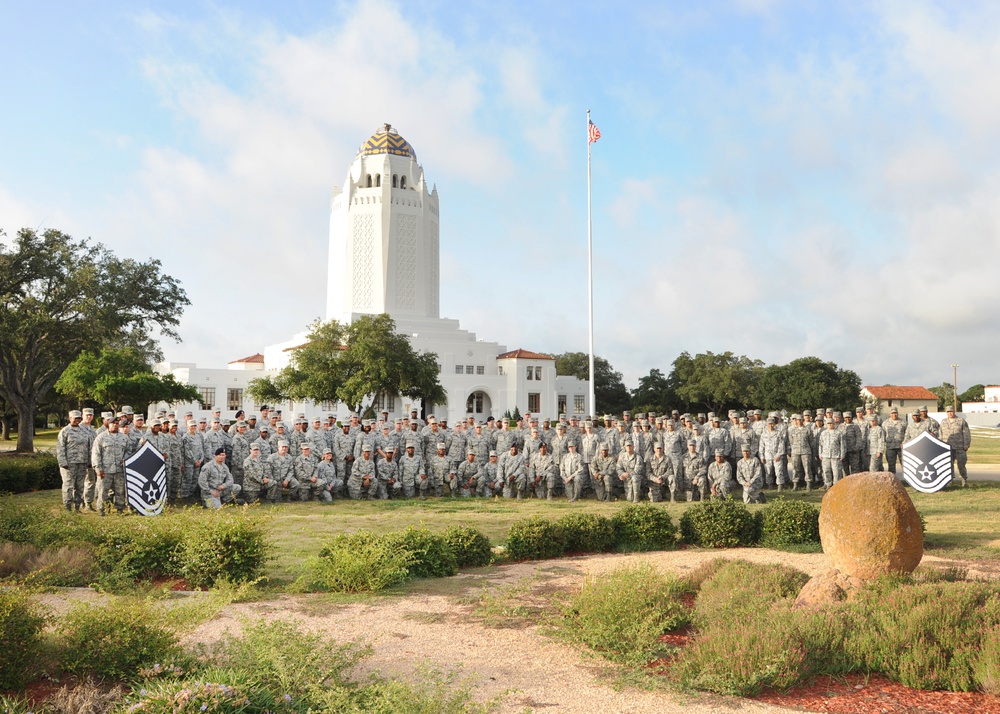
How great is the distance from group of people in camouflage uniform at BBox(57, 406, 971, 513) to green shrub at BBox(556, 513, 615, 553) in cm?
641

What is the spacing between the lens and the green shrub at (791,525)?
10.5 metres

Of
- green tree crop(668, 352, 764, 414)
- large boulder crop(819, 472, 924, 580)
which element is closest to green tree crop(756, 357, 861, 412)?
green tree crop(668, 352, 764, 414)

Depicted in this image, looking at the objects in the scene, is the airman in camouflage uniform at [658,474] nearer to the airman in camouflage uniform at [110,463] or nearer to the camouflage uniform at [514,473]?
the camouflage uniform at [514,473]

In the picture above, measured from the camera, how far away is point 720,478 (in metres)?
16.3

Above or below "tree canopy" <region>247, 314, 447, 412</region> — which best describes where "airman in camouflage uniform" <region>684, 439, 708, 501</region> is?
below

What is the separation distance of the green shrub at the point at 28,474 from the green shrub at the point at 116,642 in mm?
14960

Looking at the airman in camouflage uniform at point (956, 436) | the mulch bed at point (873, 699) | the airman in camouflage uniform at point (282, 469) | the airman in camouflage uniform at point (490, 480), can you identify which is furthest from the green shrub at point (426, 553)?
the airman in camouflage uniform at point (956, 436)

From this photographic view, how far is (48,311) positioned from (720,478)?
24020 millimetres

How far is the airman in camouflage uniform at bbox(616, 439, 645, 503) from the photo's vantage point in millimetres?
16859

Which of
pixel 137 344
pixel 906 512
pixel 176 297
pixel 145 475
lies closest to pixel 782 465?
pixel 906 512

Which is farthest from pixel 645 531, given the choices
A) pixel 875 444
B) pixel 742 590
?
pixel 875 444

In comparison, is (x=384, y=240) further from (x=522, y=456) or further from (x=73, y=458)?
(x=73, y=458)

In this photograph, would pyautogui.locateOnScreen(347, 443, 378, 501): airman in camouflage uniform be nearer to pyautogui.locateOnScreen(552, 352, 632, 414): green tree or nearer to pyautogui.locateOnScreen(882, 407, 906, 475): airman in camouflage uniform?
pyautogui.locateOnScreen(882, 407, 906, 475): airman in camouflage uniform

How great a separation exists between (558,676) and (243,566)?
13.8 feet
